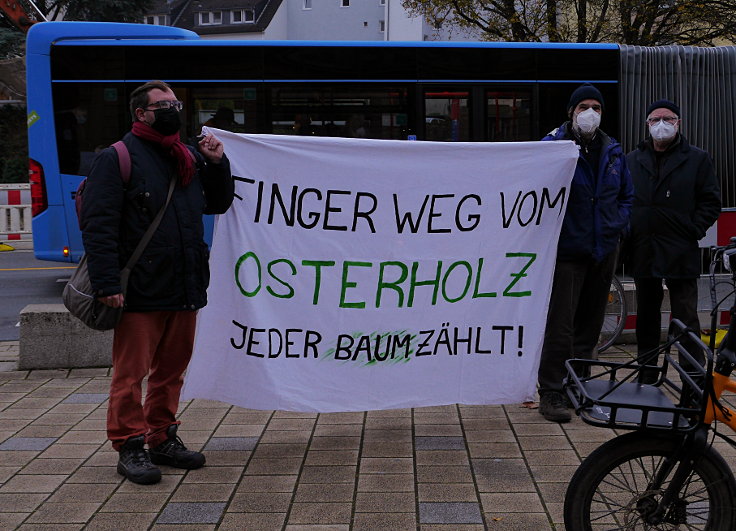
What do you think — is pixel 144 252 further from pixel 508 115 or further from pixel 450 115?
pixel 508 115

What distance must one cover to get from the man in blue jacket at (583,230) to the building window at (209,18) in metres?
58.9

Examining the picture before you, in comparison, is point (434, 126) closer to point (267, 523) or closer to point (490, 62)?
point (490, 62)

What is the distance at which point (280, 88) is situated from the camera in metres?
12.2

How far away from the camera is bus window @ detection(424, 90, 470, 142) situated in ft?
40.2

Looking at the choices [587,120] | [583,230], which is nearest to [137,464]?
[583,230]

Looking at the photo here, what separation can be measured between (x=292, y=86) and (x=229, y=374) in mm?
7671

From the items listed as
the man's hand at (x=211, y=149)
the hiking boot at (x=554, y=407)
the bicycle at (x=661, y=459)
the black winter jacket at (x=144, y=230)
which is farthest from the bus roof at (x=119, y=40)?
the bicycle at (x=661, y=459)

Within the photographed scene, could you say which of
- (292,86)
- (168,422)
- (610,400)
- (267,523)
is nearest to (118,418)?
(168,422)

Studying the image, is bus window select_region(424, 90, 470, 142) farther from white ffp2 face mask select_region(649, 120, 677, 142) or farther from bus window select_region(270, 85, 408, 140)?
white ffp2 face mask select_region(649, 120, 677, 142)

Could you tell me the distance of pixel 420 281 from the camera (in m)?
5.22

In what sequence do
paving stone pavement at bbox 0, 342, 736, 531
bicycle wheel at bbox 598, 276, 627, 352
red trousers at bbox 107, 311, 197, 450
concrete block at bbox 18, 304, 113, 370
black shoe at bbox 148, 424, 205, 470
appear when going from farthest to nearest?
bicycle wheel at bbox 598, 276, 627, 352 → concrete block at bbox 18, 304, 113, 370 → black shoe at bbox 148, 424, 205, 470 → red trousers at bbox 107, 311, 197, 450 → paving stone pavement at bbox 0, 342, 736, 531

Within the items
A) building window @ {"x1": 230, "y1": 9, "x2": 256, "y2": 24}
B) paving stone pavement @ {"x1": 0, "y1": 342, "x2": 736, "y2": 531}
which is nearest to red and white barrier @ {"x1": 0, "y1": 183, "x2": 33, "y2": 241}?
paving stone pavement @ {"x1": 0, "y1": 342, "x2": 736, "y2": 531}

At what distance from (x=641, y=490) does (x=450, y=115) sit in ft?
30.6

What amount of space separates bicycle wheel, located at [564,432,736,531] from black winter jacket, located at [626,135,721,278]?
298cm
